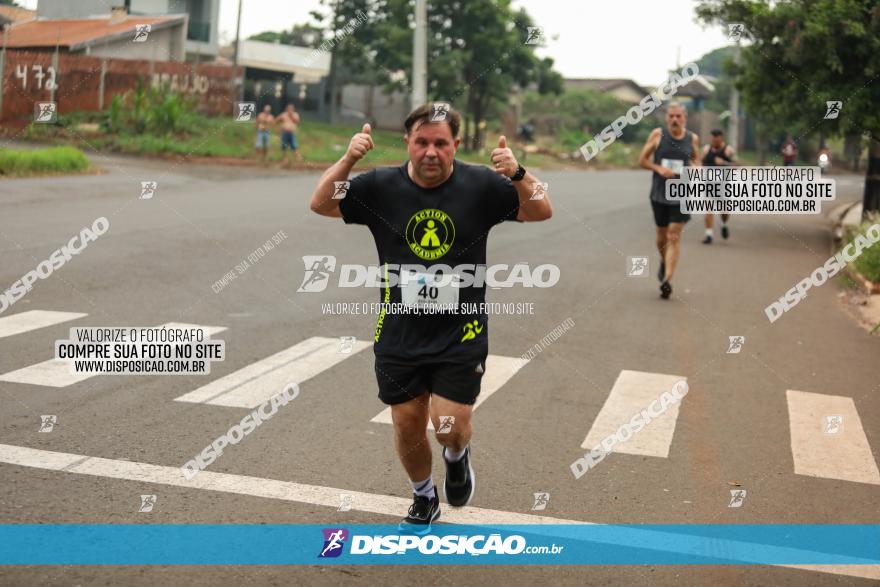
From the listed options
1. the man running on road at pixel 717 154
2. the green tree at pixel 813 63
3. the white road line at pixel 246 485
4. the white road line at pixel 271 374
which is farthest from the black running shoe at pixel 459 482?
the man running on road at pixel 717 154

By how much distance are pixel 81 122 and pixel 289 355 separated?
2523cm

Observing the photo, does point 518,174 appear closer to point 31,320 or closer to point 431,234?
point 431,234

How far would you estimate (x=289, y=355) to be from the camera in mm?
9195

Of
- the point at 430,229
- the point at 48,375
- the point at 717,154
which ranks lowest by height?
the point at 48,375

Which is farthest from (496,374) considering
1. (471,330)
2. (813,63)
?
(813,63)

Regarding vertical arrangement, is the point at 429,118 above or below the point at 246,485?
above

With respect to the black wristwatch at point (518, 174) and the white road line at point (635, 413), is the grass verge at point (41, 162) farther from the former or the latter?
the black wristwatch at point (518, 174)

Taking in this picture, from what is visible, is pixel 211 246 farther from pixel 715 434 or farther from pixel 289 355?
pixel 715 434

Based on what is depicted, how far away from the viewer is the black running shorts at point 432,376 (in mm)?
5086

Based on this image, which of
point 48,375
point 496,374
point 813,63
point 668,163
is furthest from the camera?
point 813,63

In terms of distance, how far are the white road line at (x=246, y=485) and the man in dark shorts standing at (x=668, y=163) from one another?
7792 millimetres

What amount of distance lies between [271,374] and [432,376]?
11.7 ft

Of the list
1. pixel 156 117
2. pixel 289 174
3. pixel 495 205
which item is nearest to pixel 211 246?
pixel 495 205

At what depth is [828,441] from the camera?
7320 millimetres
